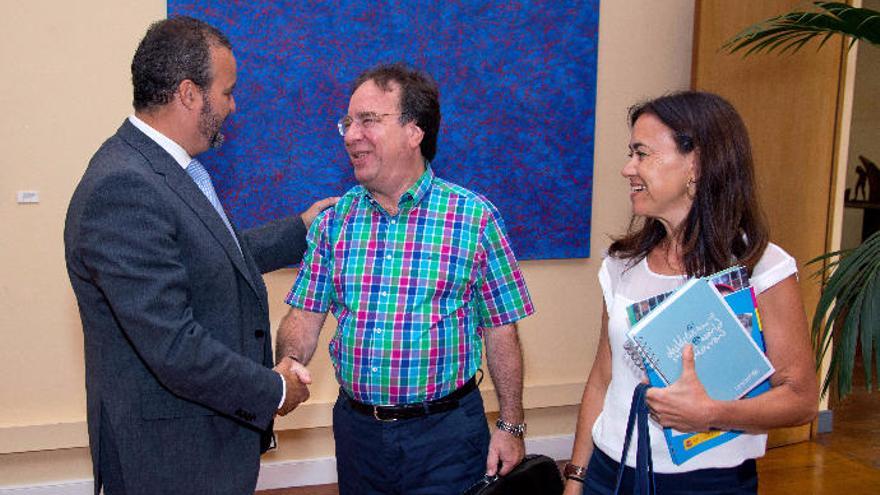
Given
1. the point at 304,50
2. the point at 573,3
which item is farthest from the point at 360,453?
the point at 573,3

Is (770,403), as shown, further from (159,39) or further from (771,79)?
(771,79)

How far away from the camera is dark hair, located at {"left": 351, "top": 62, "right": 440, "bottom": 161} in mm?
2074

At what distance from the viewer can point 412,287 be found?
197 cm

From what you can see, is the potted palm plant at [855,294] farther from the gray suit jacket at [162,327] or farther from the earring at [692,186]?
the gray suit jacket at [162,327]

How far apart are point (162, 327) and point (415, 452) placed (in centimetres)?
72

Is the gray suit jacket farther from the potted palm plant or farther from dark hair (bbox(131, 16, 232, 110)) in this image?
the potted palm plant

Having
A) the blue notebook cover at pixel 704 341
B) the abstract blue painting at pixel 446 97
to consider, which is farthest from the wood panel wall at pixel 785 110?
the blue notebook cover at pixel 704 341

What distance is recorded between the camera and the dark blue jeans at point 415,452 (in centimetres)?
196

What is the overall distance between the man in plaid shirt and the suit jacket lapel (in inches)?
14.2

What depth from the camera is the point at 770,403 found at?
1460 millimetres

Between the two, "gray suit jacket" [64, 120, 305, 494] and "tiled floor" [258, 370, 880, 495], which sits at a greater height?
"gray suit jacket" [64, 120, 305, 494]

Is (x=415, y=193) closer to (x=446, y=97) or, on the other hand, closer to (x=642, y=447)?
(x=642, y=447)

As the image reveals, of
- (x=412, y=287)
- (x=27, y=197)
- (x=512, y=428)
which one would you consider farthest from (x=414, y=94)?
(x=27, y=197)

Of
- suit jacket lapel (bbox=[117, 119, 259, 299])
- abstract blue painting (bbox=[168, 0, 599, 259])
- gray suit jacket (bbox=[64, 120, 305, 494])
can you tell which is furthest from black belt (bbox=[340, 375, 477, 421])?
abstract blue painting (bbox=[168, 0, 599, 259])
